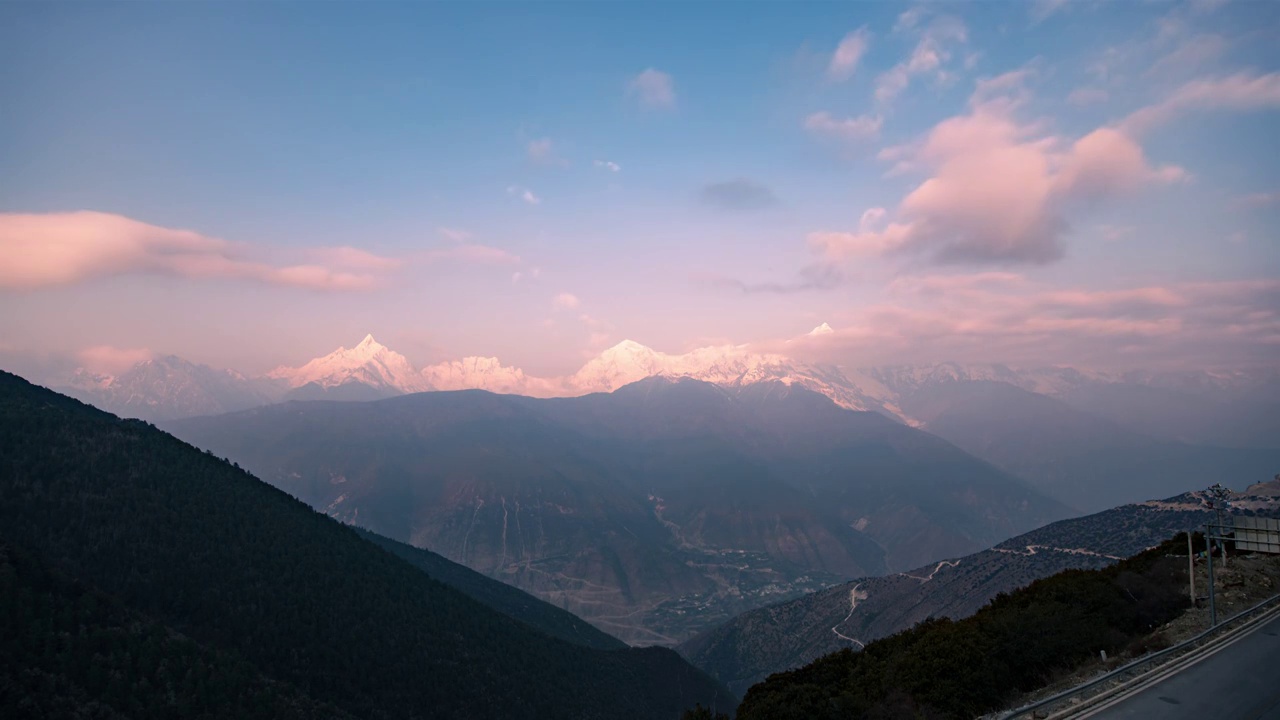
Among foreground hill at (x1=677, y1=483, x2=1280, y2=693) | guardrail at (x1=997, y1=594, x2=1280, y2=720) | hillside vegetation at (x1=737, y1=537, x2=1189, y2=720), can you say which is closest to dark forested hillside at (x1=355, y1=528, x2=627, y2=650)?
foreground hill at (x1=677, y1=483, x2=1280, y2=693)

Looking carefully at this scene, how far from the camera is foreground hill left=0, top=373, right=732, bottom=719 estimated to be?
87938 millimetres

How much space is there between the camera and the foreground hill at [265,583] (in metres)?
87.9

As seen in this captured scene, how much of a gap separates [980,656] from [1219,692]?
1283 cm

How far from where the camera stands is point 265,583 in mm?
99125

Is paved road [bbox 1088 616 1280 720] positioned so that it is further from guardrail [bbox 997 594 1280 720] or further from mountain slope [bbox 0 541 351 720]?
mountain slope [bbox 0 541 351 720]

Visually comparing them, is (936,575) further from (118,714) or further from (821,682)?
(118,714)

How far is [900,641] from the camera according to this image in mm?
56812

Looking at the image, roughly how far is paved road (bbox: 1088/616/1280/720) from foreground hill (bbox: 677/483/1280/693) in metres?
115

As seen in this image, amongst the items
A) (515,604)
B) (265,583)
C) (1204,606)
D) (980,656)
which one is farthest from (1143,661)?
(515,604)

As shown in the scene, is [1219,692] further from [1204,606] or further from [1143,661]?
[1204,606]

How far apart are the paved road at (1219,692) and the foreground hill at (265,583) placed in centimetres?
7279

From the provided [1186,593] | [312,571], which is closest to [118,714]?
[312,571]

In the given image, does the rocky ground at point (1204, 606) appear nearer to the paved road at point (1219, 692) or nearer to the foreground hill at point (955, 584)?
the paved road at point (1219, 692)

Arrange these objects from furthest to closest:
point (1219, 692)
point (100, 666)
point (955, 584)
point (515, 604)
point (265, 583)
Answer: point (515, 604) → point (955, 584) → point (265, 583) → point (100, 666) → point (1219, 692)
